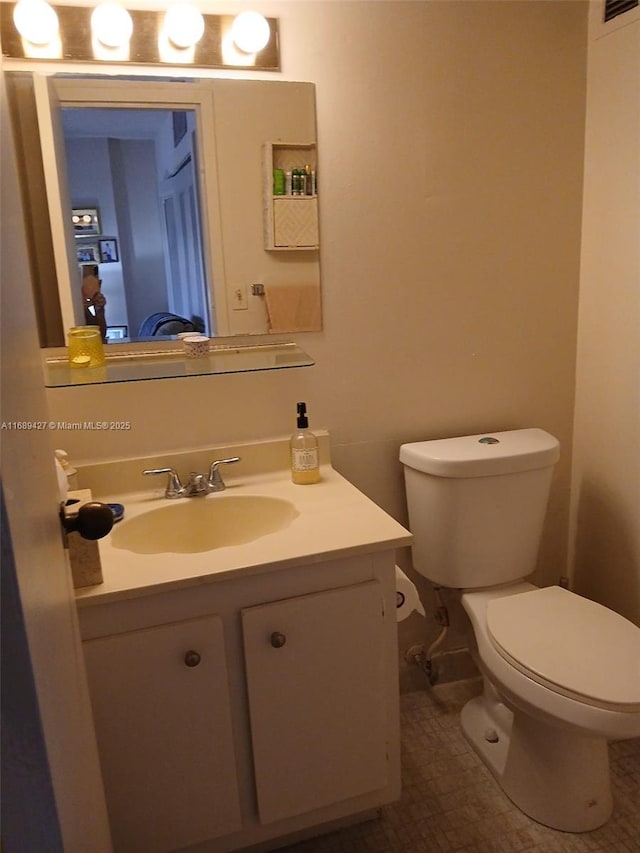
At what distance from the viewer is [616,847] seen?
4.84ft

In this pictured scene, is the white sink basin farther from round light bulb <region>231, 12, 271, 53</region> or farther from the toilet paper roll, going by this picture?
round light bulb <region>231, 12, 271, 53</region>

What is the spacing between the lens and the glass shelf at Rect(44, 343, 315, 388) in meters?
1.44

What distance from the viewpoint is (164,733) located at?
1251 mm

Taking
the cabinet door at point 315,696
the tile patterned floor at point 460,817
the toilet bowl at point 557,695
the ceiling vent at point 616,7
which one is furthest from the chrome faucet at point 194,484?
the ceiling vent at point 616,7

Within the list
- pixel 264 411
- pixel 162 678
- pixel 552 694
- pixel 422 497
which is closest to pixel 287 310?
pixel 264 411

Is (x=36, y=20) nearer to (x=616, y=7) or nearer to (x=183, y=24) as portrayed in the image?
(x=183, y=24)

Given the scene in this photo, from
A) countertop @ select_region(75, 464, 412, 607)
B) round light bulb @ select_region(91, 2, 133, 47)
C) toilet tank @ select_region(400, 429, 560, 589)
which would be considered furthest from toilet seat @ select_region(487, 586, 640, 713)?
round light bulb @ select_region(91, 2, 133, 47)

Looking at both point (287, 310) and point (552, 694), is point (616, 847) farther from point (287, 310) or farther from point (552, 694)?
point (287, 310)

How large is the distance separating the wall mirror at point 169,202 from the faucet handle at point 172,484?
325 mm

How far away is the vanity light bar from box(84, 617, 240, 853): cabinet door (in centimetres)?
122

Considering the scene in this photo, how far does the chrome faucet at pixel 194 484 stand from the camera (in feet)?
5.15

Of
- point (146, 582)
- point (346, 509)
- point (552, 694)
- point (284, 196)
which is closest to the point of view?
point (146, 582)

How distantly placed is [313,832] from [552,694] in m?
0.65

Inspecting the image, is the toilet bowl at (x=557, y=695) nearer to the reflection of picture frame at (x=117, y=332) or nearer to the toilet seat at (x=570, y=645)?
the toilet seat at (x=570, y=645)
